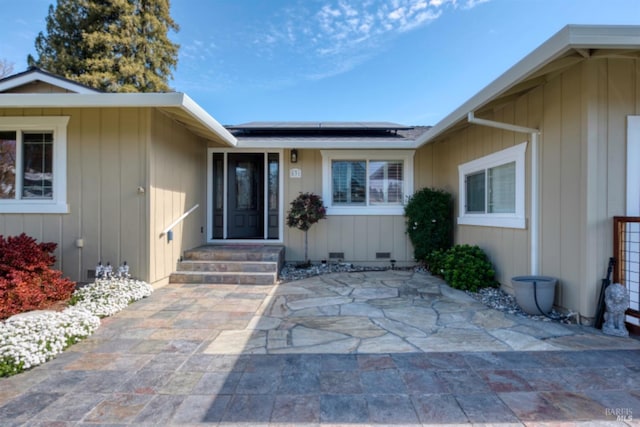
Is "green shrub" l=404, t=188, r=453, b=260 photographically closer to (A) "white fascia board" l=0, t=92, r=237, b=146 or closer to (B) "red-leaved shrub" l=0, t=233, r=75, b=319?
(A) "white fascia board" l=0, t=92, r=237, b=146

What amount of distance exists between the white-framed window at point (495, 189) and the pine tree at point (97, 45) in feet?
44.4

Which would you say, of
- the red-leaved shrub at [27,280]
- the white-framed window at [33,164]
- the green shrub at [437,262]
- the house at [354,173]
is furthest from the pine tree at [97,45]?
the green shrub at [437,262]

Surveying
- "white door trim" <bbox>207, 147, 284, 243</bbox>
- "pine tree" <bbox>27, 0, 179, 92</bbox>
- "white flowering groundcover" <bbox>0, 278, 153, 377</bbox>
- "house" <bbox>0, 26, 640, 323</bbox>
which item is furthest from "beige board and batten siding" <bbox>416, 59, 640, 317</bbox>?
"pine tree" <bbox>27, 0, 179, 92</bbox>

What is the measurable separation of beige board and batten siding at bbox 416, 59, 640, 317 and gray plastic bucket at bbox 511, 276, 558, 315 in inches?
5.2

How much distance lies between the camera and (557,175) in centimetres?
364

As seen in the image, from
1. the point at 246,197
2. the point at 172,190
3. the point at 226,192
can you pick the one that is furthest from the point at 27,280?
the point at 246,197

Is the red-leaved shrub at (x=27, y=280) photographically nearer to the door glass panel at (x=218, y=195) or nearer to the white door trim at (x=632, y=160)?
the door glass panel at (x=218, y=195)

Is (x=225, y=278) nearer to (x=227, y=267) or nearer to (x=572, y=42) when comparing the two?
(x=227, y=267)

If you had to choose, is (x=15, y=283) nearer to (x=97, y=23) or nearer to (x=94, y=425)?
(x=94, y=425)

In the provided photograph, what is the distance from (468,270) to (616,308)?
1.89m

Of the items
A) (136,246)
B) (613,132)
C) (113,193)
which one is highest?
(613,132)

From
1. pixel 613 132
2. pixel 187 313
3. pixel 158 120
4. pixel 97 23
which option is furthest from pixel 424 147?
pixel 97 23

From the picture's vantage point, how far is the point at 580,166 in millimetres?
3299

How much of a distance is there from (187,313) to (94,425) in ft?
6.84
